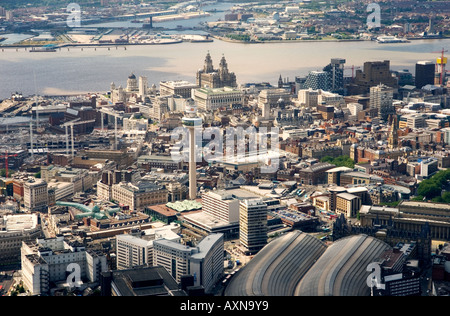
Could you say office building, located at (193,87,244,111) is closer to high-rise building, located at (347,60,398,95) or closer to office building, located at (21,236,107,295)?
high-rise building, located at (347,60,398,95)

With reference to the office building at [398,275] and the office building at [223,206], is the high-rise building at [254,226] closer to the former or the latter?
the office building at [223,206]

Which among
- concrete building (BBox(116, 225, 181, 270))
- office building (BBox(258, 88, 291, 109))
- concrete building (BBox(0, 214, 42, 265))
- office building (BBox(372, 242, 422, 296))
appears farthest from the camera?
office building (BBox(258, 88, 291, 109))

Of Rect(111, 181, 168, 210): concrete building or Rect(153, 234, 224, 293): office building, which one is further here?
Rect(111, 181, 168, 210): concrete building

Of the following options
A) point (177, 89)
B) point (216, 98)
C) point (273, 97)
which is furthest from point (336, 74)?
point (177, 89)

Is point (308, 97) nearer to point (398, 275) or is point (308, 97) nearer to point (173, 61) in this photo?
point (173, 61)

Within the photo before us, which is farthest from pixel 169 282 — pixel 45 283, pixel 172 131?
pixel 172 131

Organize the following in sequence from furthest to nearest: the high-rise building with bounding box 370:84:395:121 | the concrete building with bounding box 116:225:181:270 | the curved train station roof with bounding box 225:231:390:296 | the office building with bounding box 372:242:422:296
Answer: the high-rise building with bounding box 370:84:395:121 < the concrete building with bounding box 116:225:181:270 < the office building with bounding box 372:242:422:296 < the curved train station roof with bounding box 225:231:390:296

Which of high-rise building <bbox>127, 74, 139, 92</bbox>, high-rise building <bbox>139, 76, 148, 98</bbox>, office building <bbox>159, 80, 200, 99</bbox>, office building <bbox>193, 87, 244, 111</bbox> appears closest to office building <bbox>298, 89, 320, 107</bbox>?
office building <bbox>193, 87, 244, 111</bbox>

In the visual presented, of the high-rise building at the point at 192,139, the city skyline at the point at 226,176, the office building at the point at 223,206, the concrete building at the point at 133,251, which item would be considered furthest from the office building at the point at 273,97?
the concrete building at the point at 133,251
